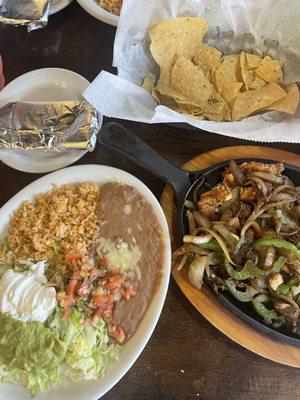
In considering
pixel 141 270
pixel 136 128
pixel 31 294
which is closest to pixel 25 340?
pixel 31 294

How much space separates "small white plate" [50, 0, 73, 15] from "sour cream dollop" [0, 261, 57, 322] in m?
1.00

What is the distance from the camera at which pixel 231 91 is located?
4.58ft

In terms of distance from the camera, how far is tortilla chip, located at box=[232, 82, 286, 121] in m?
1.34

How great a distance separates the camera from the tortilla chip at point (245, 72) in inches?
56.0

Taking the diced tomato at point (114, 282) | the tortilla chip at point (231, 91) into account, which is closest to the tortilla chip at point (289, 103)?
the tortilla chip at point (231, 91)

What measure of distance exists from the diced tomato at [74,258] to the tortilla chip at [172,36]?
688 millimetres

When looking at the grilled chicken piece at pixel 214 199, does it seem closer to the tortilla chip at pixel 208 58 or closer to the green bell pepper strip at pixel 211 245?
the green bell pepper strip at pixel 211 245

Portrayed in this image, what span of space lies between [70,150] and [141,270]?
1.43 feet

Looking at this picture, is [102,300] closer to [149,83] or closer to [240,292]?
[240,292]

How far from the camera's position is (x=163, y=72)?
1.45 m

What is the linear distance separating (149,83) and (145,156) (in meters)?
0.31

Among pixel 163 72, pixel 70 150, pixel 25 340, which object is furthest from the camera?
pixel 163 72

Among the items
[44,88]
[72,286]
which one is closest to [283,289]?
[72,286]

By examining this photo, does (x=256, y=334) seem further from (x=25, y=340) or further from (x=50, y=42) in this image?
(x=50, y=42)
